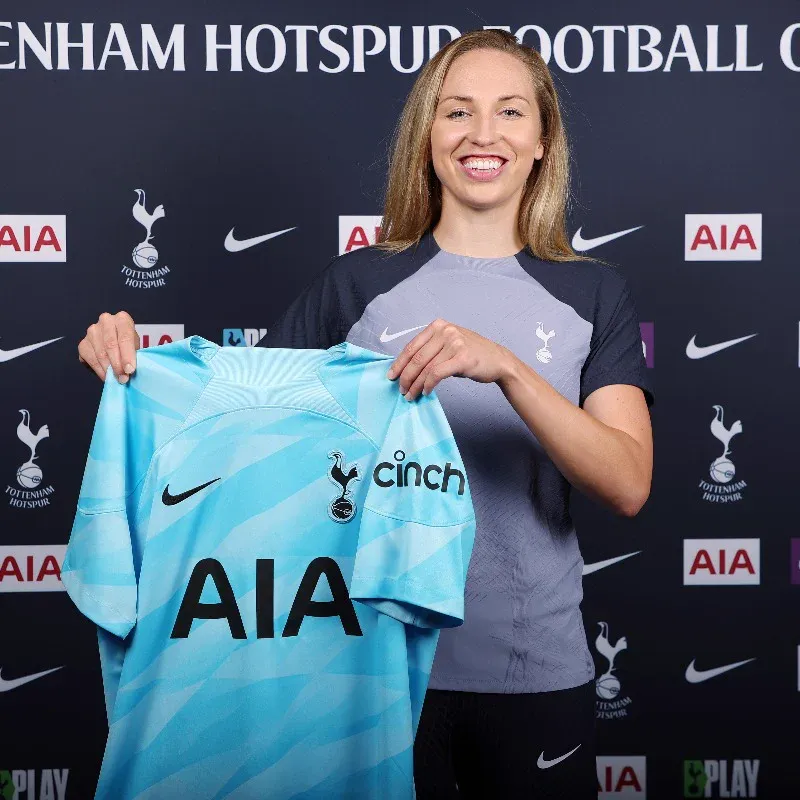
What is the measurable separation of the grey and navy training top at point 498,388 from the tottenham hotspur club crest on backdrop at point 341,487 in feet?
0.61

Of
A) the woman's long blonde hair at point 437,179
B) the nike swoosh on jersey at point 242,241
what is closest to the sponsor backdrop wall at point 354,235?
the nike swoosh on jersey at point 242,241

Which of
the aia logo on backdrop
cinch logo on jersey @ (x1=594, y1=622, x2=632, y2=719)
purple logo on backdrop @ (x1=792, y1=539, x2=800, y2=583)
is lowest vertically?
cinch logo on jersey @ (x1=594, y1=622, x2=632, y2=719)

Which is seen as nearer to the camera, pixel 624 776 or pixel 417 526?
pixel 417 526

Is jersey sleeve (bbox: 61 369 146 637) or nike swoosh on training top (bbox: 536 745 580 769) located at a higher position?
jersey sleeve (bbox: 61 369 146 637)

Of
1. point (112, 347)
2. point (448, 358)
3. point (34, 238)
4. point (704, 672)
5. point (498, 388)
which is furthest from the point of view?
point (704, 672)

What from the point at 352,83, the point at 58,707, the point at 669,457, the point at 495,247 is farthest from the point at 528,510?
the point at 58,707

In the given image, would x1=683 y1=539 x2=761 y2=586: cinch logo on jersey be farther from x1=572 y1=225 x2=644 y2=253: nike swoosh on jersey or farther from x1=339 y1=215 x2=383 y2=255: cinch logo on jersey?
x1=339 y1=215 x2=383 y2=255: cinch logo on jersey

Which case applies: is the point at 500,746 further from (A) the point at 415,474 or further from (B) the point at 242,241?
(B) the point at 242,241

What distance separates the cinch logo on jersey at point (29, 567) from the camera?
2.62 m

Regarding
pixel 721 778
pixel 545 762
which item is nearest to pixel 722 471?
pixel 721 778

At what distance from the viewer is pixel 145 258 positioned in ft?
8.50

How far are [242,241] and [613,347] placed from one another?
4.49 ft

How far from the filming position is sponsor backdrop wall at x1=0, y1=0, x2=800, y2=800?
2564mm

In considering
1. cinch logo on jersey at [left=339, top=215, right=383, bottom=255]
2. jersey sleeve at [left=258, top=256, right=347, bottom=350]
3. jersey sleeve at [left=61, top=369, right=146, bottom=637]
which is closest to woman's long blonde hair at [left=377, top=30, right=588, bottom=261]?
jersey sleeve at [left=258, top=256, right=347, bottom=350]
